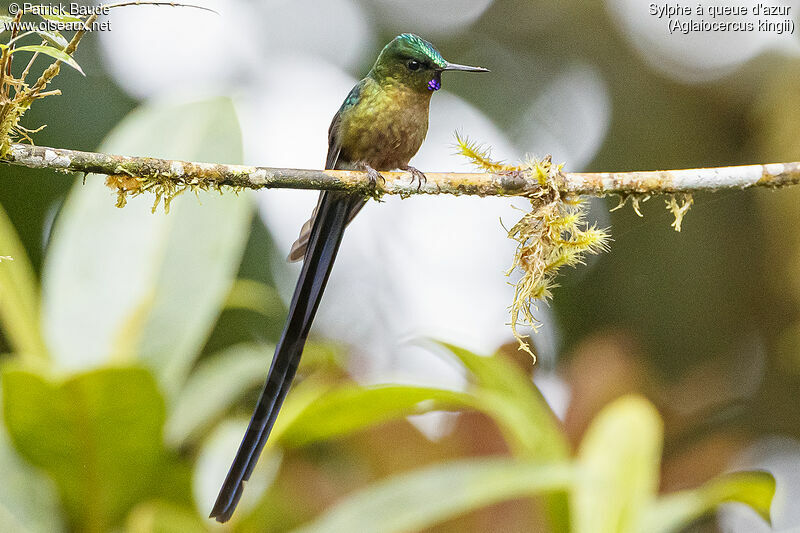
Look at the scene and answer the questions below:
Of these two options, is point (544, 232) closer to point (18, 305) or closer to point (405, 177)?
point (405, 177)

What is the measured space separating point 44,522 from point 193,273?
2.68ft

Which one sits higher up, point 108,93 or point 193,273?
point 108,93

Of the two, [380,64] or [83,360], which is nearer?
[380,64]

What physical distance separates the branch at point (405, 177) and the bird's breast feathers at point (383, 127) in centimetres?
36

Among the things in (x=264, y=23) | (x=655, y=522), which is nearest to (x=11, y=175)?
(x=264, y=23)

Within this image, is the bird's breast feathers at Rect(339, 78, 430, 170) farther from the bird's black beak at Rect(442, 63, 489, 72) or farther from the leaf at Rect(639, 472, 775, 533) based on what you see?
the leaf at Rect(639, 472, 775, 533)

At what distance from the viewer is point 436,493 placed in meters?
1.91

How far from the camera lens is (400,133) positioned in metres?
1.88

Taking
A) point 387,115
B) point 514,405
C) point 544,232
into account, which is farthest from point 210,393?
point 544,232

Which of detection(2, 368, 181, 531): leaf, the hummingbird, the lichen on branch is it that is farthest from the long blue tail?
detection(2, 368, 181, 531): leaf

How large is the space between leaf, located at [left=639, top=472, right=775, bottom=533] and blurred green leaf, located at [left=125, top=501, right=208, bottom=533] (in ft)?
3.81

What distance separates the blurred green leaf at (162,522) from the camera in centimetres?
201

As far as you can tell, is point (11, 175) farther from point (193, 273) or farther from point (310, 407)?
point (310, 407)

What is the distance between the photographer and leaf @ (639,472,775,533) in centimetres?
195
